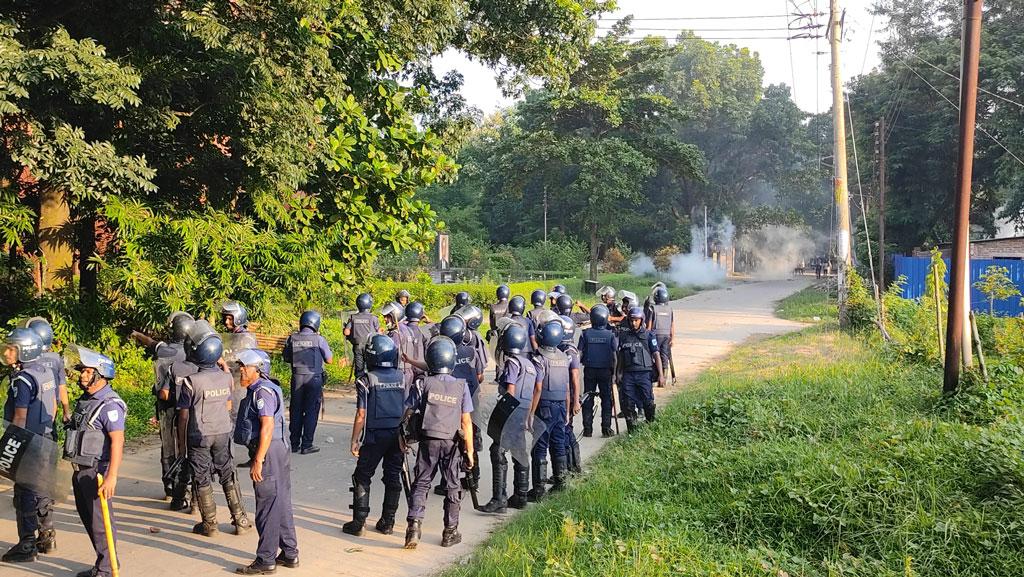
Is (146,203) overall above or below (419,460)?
above

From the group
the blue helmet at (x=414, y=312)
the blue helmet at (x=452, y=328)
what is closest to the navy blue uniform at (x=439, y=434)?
the blue helmet at (x=452, y=328)

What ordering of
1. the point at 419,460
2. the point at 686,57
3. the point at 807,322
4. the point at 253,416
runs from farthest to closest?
the point at 686,57
the point at 807,322
the point at 419,460
the point at 253,416

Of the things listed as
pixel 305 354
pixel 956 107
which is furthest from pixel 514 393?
pixel 956 107

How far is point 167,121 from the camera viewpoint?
888 cm

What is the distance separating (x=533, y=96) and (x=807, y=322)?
105 ft

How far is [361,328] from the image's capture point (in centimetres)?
1011

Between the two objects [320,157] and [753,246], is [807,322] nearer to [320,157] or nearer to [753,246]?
[320,157]

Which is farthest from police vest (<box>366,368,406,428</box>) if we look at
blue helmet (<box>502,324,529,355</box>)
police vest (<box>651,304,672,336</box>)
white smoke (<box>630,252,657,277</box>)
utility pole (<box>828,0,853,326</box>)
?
white smoke (<box>630,252,657,277</box>)

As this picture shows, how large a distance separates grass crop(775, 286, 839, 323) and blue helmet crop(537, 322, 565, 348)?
56.8 feet

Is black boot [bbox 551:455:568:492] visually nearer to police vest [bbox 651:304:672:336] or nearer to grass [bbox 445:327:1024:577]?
grass [bbox 445:327:1024:577]

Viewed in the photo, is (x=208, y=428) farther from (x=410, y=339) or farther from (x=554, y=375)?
(x=410, y=339)

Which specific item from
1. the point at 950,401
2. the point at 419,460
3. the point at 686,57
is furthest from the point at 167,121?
the point at 686,57

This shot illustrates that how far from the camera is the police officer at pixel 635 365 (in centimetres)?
933

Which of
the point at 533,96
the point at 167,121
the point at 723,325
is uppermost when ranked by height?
the point at 533,96
